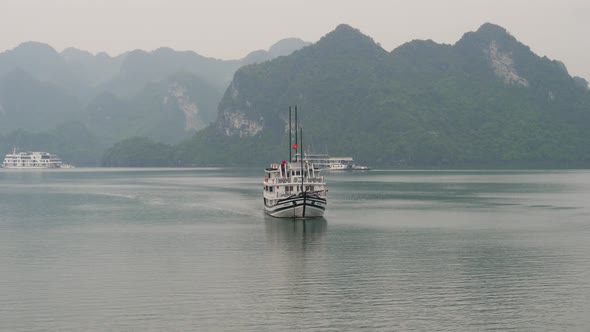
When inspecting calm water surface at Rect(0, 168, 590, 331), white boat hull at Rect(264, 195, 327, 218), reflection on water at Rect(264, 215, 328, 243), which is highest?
white boat hull at Rect(264, 195, 327, 218)

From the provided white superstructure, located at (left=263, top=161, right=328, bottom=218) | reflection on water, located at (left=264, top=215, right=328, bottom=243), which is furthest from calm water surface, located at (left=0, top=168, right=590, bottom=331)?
white superstructure, located at (left=263, top=161, right=328, bottom=218)

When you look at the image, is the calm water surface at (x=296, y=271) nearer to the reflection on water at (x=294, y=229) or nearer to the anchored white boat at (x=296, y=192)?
the reflection on water at (x=294, y=229)

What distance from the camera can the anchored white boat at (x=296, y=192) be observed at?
285 ft

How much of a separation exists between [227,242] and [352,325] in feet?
110

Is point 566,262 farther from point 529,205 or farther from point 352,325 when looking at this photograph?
point 529,205

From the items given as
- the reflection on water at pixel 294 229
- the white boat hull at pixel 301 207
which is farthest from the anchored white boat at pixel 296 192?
the reflection on water at pixel 294 229

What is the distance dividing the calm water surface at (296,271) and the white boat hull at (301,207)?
184cm

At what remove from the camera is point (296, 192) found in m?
90.1

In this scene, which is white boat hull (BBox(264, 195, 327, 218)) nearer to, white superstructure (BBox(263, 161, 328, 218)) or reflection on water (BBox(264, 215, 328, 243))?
white superstructure (BBox(263, 161, 328, 218))

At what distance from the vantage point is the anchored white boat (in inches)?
3418

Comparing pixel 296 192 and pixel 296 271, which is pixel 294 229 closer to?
pixel 296 192

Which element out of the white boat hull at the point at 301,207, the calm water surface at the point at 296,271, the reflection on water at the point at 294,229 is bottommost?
the calm water surface at the point at 296,271

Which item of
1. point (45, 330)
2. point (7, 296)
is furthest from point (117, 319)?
point (7, 296)

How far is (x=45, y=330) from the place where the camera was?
3681 centimetres
